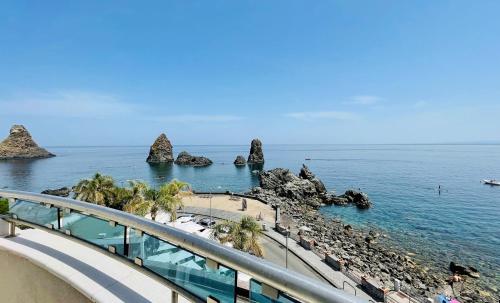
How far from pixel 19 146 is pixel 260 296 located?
176420 mm

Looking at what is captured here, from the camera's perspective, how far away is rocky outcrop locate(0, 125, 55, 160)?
450 ft

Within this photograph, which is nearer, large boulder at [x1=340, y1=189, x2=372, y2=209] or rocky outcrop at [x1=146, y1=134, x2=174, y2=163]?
large boulder at [x1=340, y1=189, x2=372, y2=209]

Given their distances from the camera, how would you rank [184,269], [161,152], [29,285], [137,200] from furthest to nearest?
[161,152]
[137,200]
[29,285]
[184,269]

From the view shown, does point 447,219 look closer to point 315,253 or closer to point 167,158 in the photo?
point 315,253

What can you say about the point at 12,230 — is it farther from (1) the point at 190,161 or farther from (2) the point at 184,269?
(1) the point at 190,161

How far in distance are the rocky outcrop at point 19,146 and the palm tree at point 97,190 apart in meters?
138

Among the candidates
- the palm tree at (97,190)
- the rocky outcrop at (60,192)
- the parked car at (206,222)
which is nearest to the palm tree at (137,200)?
the palm tree at (97,190)

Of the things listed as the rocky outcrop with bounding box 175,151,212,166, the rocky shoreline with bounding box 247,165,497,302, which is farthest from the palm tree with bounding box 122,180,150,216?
the rocky outcrop with bounding box 175,151,212,166

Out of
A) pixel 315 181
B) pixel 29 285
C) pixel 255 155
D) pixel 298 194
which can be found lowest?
pixel 298 194

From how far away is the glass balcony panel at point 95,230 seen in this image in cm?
339

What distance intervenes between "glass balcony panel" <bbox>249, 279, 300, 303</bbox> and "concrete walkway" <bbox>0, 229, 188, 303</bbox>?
114 cm

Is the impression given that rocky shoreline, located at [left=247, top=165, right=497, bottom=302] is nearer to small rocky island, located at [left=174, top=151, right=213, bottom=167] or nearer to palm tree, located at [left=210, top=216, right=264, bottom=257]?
palm tree, located at [left=210, top=216, right=264, bottom=257]

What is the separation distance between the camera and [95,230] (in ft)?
12.5

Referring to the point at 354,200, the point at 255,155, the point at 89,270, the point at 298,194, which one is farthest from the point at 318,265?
the point at 255,155
